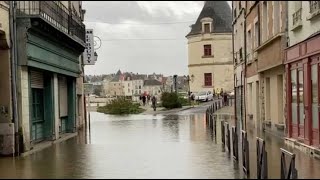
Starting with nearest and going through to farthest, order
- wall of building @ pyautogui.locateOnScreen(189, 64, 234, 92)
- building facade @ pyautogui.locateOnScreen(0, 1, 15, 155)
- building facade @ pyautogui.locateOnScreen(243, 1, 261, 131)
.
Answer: building facade @ pyautogui.locateOnScreen(0, 1, 15, 155), building facade @ pyautogui.locateOnScreen(243, 1, 261, 131), wall of building @ pyautogui.locateOnScreen(189, 64, 234, 92)

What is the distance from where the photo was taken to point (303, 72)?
15.9 metres

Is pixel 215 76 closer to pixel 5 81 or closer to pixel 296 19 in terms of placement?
pixel 296 19

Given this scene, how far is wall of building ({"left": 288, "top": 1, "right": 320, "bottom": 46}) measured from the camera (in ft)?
50.4

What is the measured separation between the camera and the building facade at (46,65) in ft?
50.4

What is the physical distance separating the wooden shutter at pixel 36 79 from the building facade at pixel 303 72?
26.2 ft

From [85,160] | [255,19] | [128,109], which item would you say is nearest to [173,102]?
[128,109]

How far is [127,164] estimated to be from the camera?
1202cm

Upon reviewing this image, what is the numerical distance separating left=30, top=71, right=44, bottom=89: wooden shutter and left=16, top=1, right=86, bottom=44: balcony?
5.29 ft

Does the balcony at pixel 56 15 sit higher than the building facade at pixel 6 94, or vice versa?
the balcony at pixel 56 15

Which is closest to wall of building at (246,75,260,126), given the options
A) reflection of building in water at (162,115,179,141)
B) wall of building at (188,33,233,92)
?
reflection of building in water at (162,115,179,141)

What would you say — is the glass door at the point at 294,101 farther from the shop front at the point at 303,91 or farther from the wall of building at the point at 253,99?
the wall of building at the point at 253,99

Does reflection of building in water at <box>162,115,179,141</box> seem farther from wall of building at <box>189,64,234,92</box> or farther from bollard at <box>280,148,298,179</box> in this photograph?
wall of building at <box>189,64,234,92</box>

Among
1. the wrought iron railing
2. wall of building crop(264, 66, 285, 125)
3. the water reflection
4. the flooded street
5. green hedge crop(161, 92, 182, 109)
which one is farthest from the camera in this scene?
green hedge crop(161, 92, 182, 109)

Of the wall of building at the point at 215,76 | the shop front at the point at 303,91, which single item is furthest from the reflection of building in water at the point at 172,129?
the wall of building at the point at 215,76
